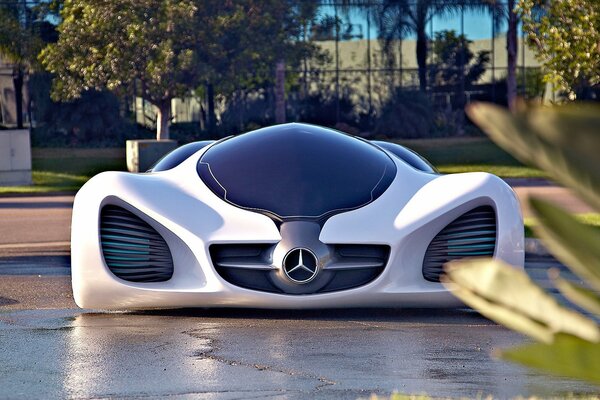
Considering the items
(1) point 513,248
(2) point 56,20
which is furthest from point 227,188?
(2) point 56,20

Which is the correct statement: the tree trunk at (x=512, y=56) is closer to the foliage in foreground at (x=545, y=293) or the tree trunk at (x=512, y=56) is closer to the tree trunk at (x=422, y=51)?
the tree trunk at (x=422, y=51)

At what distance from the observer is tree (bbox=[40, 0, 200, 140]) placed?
33719mm

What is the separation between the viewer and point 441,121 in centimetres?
4194

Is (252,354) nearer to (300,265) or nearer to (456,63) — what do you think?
(300,265)

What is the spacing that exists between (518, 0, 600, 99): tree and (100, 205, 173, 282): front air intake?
39.3ft

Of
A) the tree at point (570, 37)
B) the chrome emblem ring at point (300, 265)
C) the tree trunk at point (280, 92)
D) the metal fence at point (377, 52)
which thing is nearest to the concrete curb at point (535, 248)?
the chrome emblem ring at point (300, 265)

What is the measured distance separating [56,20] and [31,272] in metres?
29.6

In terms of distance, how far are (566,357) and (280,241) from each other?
17.5 feet

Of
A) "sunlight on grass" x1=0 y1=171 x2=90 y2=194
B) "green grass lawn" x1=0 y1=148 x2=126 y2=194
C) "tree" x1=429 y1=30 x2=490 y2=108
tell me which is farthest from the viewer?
"tree" x1=429 y1=30 x2=490 y2=108

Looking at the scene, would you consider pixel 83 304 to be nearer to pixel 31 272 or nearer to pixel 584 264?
pixel 31 272

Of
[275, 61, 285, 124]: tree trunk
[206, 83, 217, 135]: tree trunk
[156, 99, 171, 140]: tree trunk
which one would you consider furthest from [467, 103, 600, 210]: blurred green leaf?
[206, 83, 217, 135]: tree trunk

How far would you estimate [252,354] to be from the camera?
616 centimetres

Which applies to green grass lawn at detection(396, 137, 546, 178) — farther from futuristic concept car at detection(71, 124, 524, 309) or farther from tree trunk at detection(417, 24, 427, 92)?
futuristic concept car at detection(71, 124, 524, 309)

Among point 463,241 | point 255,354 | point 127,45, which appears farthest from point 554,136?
point 127,45
